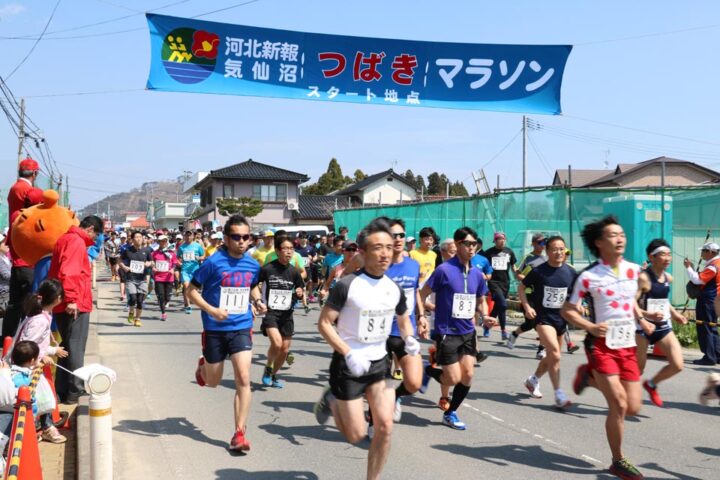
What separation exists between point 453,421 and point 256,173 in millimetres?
51214

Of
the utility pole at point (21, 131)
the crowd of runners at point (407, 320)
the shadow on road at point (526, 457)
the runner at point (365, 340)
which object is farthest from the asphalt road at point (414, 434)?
the utility pole at point (21, 131)

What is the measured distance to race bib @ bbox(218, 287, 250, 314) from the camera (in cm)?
620

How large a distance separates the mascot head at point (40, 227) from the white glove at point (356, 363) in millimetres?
4463

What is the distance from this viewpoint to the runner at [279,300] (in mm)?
8406

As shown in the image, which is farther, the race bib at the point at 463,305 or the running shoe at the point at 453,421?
the race bib at the point at 463,305

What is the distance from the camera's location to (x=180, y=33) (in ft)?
38.6

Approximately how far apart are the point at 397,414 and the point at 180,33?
26.0ft

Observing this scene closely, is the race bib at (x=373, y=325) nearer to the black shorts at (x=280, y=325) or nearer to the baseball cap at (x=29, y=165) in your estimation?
the black shorts at (x=280, y=325)

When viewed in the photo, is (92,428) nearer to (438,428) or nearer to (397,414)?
(397,414)

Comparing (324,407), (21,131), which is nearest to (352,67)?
(324,407)

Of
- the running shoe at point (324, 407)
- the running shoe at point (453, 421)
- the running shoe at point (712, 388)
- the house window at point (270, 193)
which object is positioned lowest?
the running shoe at point (453, 421)

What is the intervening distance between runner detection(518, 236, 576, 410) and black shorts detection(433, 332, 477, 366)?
1262 millimetres

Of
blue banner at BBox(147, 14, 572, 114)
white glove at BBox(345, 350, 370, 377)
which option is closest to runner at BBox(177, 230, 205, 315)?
blue banner at BBox(147, 14, 572, 114)

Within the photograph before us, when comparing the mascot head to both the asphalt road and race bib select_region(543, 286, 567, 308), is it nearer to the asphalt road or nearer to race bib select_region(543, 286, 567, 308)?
the asphalt road
